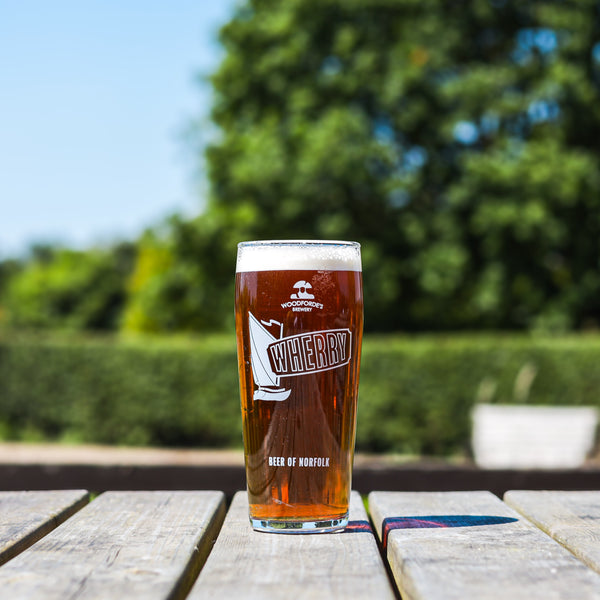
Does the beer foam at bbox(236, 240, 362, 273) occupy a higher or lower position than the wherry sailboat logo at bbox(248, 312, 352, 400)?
higher

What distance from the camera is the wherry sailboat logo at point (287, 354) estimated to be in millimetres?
1516

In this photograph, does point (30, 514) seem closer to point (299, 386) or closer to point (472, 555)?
point (299, 386)

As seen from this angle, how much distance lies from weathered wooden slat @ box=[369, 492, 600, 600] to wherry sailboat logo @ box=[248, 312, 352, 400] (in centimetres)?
29

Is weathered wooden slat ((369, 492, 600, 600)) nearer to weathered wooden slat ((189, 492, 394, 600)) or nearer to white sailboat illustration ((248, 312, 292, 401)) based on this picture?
weathered wooden slat ((189, 492, 394, 600))

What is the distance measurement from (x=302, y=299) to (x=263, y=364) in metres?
0.13

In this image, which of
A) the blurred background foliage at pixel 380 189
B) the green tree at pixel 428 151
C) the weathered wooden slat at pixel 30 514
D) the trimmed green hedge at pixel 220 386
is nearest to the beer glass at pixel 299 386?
the weathered wooden slat at pixel 30 514

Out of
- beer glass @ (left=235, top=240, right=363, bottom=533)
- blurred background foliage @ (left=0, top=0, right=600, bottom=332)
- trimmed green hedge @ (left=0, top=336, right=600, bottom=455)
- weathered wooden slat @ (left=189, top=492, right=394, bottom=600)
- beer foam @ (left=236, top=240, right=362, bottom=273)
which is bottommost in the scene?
trimmed green hedge @ (left=0, top=336, right=600, bottom=455)

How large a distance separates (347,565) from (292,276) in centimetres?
53

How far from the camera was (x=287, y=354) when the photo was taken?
152 centimetres

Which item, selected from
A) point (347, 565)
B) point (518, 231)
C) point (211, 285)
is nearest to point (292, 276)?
point (347, 565)

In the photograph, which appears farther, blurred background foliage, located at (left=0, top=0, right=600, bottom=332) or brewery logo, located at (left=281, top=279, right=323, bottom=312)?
blurred background foliage, located at (left=0, top=0, right=600, bottom=332)

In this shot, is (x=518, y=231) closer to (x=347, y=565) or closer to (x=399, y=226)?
(x=399, y=226)

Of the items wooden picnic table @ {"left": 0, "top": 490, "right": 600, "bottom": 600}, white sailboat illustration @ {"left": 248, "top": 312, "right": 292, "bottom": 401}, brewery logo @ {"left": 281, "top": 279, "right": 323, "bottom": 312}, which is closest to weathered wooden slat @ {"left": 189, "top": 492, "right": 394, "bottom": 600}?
wooden picnic table @ {"left": 0, "top": 490, "right": 600, "bottom": 600}

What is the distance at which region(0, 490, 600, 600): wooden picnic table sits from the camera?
1.08m
